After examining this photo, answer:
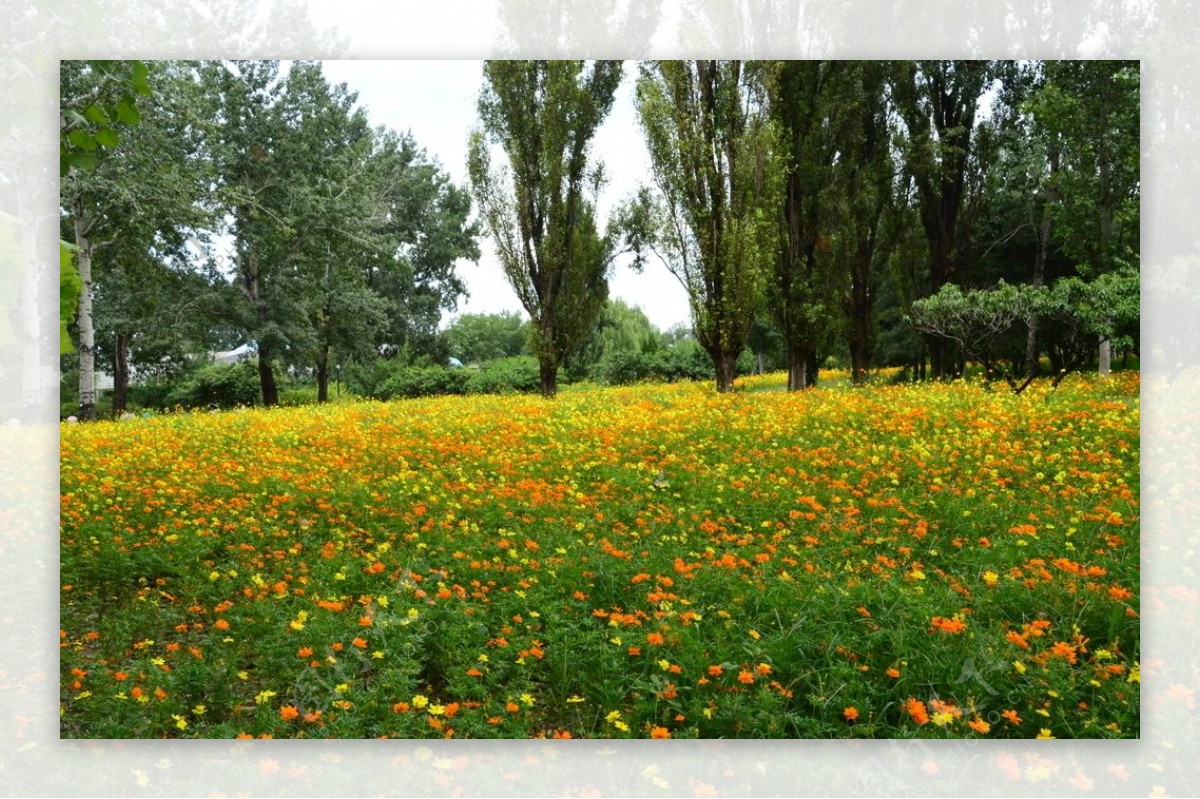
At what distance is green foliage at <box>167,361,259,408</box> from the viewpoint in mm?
4266

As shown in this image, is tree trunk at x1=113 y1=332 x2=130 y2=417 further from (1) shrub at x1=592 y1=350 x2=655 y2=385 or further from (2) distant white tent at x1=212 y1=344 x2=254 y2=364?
(1) shrub at x1=592 y1=350 x2=655 y2=385

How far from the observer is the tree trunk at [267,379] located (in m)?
4.58

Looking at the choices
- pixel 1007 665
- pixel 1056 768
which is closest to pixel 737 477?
pixel 1007 665

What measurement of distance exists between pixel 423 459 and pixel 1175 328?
12.6ft

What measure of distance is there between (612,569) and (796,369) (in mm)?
2380

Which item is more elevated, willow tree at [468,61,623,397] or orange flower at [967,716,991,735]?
willow tree at [468,61,623,397]

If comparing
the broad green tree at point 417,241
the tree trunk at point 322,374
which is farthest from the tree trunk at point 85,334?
the broad green tree at point 417,241

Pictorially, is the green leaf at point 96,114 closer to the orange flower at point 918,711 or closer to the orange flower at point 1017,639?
the orange flower at point 918,711

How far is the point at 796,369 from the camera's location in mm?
5363

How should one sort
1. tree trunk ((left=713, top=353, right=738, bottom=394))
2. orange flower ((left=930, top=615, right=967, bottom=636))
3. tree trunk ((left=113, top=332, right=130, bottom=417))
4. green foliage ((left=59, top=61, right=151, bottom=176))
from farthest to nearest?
tree trunk ((left=713, top=353, right=738, bottom=394)) → tree trunk ((left=113, top=332, right=130, bottom=417)) → orange flower ((left=930, top=615, right=967, bottom=636)) → green foliage ((left=59, top=61, right=151, bottom=176))

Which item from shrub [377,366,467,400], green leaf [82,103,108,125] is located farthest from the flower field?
green leaf [82,103,108,125]

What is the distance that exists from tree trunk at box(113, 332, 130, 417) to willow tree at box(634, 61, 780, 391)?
115 inches

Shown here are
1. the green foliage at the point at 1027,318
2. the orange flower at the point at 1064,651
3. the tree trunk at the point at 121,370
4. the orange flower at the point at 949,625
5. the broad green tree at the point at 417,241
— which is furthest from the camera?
the broad green tree at the point at 417,241

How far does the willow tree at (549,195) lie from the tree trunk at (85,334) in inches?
81.4
